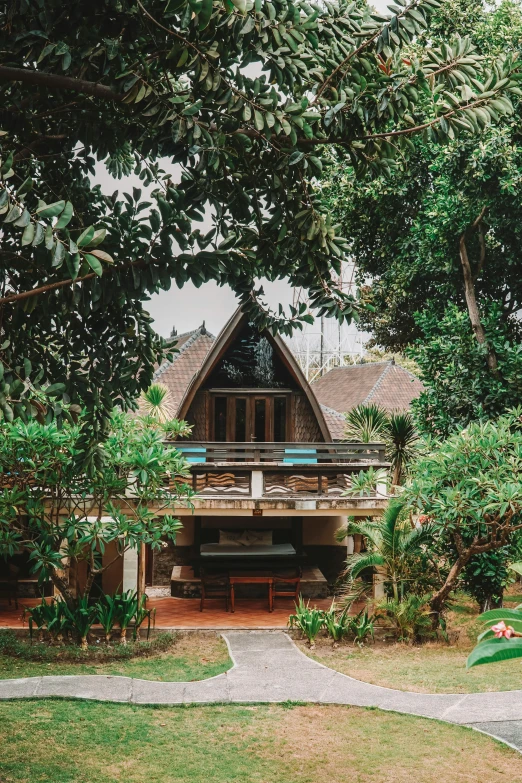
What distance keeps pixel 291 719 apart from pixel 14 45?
26.3 ft

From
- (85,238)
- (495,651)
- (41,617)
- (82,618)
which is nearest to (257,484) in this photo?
(82,618)

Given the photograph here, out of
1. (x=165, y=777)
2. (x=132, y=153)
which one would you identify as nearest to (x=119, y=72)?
(x=132, y=153)

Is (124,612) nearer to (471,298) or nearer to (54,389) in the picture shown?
(54,389)

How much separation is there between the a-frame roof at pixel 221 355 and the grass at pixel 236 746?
1003 centimetres

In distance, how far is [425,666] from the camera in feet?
39.2

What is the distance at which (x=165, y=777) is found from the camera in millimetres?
7367

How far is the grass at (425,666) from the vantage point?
10.8m

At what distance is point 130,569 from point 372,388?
650 inches

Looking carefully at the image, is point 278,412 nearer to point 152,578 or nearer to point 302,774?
point 152,578

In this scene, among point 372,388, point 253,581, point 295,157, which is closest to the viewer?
point 295,157

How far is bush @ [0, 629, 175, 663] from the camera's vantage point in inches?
478

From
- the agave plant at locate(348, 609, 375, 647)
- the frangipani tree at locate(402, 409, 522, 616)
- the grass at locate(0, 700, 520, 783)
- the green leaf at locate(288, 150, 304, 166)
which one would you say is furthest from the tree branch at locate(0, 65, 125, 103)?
the agave plant at locate(348, 609, 375, 647)

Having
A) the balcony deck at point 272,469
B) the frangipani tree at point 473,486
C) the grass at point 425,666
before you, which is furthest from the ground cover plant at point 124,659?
the frangipani tree at point 473,486

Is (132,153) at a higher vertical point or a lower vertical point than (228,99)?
higher
